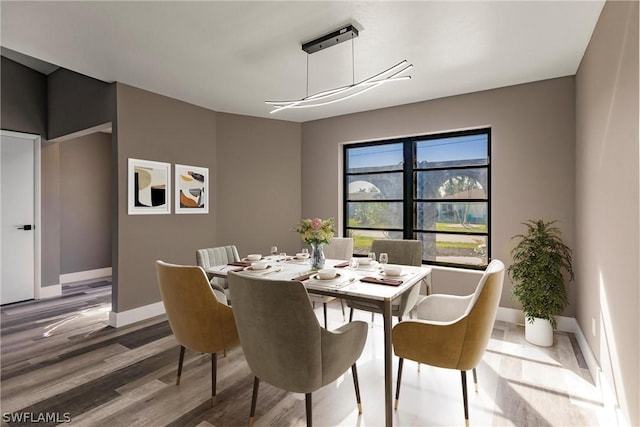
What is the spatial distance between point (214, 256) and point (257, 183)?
77.5 inches

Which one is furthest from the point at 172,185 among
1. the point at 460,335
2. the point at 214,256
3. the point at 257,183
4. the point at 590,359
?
the point at 590,359

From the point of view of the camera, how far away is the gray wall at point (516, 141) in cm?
341

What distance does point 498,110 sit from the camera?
3.76 meters

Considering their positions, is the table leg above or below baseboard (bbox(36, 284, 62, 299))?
above

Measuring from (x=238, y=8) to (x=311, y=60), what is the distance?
96cm

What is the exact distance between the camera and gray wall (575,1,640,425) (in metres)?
1.73

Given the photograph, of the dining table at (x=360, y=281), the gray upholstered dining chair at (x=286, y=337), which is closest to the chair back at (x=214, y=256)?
the dining table at (x=360, y=281)

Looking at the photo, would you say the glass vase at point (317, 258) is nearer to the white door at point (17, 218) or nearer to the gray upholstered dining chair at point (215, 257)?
the gray upholstered dining chair at point (215, 257)

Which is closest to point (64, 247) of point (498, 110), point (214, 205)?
point (214, 205)

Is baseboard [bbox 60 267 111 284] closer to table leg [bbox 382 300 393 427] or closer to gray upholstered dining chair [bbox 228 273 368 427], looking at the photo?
gray upholstered dining chair [bbox 228 273 368 427]

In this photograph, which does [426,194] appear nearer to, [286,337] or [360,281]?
[360,281]

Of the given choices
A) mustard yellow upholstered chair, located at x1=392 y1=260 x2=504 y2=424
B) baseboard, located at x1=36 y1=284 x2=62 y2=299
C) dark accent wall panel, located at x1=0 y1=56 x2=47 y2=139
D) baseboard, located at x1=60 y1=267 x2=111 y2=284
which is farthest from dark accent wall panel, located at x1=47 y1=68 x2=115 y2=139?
mustard yellow upholstered chair, located at x1=392 y1=260 x2=504 y2=424

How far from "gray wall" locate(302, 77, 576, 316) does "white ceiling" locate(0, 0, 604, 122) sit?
217mm

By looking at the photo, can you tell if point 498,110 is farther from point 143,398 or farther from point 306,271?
point 143,398
